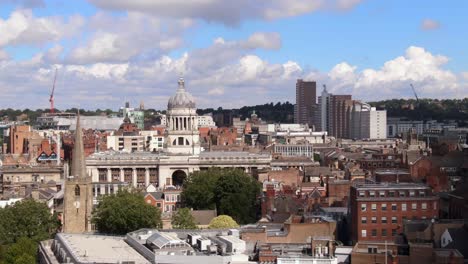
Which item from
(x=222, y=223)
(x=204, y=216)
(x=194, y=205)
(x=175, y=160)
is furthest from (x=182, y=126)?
(x=222, y=223)

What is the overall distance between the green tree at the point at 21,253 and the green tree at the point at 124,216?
9724 mm

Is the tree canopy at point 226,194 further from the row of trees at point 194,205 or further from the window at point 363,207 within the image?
the window at point 363,207

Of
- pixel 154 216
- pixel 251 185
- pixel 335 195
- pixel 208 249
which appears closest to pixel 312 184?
pixel 251 185

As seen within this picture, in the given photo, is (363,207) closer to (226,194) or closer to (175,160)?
(226,194)

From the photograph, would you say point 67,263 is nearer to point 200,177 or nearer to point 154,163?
point 200,177

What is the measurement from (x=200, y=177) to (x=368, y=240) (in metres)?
48.6

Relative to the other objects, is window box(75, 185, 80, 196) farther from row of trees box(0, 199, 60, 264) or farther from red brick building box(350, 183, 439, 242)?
red brick building box(350, 183, 439, 242)

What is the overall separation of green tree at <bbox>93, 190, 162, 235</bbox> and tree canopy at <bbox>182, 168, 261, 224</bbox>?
15.3 meters

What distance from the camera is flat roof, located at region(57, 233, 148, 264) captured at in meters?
64.8

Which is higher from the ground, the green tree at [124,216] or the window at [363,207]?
the window at [363,207]

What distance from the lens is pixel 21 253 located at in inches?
3142

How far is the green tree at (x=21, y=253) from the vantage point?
255ft

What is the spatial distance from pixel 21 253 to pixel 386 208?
30.6 m

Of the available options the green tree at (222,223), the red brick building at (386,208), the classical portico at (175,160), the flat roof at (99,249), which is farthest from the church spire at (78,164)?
the classical portico at (175,160)
